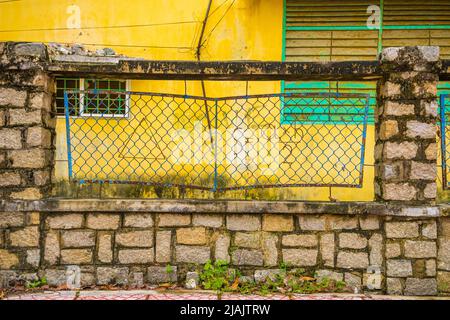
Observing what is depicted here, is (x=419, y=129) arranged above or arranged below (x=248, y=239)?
above

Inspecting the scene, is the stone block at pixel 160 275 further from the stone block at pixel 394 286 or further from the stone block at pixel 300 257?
the stone block at pixel 394 286

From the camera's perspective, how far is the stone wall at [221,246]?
11.9 ft

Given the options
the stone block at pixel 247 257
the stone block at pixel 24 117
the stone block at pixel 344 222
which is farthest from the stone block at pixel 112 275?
the stone block at pixel 344 222

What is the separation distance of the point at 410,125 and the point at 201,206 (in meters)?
1.84

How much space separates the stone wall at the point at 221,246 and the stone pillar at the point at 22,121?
0.27m

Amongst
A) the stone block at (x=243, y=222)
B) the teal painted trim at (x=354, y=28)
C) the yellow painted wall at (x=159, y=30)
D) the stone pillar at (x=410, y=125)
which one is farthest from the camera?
the yellow painted wall at (x=159, y=30)

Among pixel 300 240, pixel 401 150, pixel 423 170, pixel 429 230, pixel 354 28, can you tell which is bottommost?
pixel 300 240

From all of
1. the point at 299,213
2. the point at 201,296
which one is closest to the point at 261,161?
the point at 299,213

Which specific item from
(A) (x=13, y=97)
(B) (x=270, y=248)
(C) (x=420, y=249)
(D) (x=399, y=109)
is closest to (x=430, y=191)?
(C) (x=420, y=249)

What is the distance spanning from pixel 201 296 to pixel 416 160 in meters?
2.06

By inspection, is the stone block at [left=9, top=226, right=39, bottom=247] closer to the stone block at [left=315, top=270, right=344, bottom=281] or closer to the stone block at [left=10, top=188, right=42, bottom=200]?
the stone block at [left=10, top=188, right=42, bottom=200]

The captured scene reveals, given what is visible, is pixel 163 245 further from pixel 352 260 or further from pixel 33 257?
pixel 352 260

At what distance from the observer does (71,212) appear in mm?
3672

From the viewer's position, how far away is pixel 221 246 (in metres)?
3.71
